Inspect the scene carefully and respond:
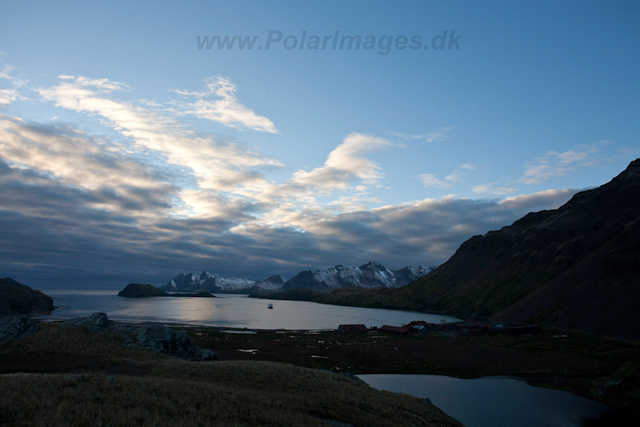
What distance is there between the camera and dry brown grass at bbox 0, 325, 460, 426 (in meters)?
15.8

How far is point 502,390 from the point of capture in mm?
43812

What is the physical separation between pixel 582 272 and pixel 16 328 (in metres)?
154

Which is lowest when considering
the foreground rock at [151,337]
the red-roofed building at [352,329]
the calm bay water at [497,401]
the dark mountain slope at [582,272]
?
the red-roofed building at [352,329]

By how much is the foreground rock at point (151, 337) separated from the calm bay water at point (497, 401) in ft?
82.4

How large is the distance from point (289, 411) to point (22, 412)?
12985 millimetres

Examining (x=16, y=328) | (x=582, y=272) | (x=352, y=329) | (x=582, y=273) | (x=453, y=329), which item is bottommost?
(x=352, y=329)

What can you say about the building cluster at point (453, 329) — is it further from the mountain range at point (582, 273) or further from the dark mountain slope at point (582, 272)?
the dark mountain slope at point (582, 272)

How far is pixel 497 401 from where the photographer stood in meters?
A: 38.9

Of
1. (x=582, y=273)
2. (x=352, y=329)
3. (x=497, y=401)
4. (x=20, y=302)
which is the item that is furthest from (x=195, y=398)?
(x=20, y=302)

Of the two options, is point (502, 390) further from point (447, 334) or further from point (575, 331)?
point (575, 331)

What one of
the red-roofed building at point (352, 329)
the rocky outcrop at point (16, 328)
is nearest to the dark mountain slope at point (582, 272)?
the red-roofed building at point (352, 329)

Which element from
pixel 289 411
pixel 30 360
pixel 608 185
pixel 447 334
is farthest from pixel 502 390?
pixel 608 185

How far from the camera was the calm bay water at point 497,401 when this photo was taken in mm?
33125

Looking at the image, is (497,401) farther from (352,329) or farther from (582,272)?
(582,272)
